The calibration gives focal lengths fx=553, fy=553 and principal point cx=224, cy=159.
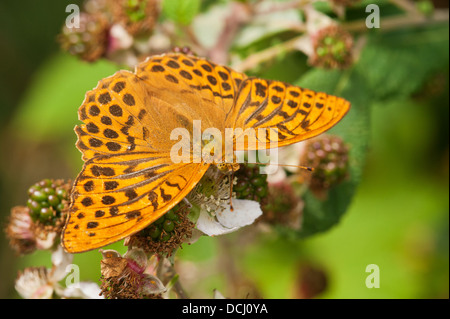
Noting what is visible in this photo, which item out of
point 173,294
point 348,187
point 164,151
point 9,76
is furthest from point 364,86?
point 9,76

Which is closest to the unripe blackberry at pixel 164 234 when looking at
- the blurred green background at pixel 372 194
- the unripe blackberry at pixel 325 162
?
the unripe blackberry at pixel 325 162

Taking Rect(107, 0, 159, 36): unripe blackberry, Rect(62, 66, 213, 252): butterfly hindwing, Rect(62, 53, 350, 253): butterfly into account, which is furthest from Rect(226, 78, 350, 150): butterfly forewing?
Rect(107, 0, 159, 36): unripe blackberry

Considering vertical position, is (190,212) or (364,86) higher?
(364,86)

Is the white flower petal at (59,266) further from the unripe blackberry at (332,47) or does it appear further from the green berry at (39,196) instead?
the unripe blackberry at (332,47)

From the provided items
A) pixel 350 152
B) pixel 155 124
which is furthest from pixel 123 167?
pixel 350 152

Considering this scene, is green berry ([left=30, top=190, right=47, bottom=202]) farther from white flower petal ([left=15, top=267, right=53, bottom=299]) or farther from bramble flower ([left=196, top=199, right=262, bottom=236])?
bramble flower ([left=196, top=199, right=262, bottom=236])

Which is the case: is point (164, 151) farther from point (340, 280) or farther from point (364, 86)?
point (340, 280)

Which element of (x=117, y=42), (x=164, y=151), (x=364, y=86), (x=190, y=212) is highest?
Result: (x=117, y=42)

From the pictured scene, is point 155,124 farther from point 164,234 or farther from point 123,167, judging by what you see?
point 164,234
